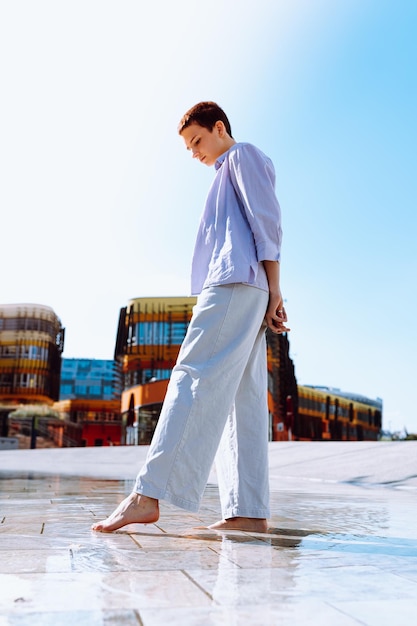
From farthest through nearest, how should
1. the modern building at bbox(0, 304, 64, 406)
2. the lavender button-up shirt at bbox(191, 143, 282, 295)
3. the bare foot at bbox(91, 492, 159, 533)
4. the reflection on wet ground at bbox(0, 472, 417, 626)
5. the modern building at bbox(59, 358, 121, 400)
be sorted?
the modern building at bbox(59, 358, 121, 400) < the modern building at bbox(0, 304, 64, 406) < the lavender button-up shirt at bbox(191, 143, 282, 295) < the bare foot at bbox(91, 492, 159, 533) < the reflection on wet ground at bbox(0, 472, 417, 626)

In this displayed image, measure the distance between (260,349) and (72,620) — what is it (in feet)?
5.19

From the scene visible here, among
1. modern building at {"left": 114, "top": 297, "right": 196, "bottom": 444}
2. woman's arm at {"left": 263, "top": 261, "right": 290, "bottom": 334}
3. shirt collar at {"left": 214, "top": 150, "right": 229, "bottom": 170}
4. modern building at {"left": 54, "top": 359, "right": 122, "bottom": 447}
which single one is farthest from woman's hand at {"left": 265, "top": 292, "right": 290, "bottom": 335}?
modern building at {"left": 54, "top": 359, "right": 122, "bottom": 447}

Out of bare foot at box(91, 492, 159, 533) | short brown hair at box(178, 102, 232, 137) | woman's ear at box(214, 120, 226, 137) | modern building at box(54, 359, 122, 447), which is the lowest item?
bare foot at box(91, 492, 159, 533)

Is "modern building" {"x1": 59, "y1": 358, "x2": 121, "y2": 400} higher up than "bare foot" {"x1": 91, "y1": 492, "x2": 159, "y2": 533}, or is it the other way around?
"modern building" {"x1": 59, "y1": 358, "x2": 121, "y2": 400}

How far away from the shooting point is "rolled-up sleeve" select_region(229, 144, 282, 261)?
2.43 m

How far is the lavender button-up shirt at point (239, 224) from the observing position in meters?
2.41

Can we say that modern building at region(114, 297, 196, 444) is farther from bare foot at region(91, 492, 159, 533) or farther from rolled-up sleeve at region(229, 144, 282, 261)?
bare foot at region(91, 492, 159, 533)

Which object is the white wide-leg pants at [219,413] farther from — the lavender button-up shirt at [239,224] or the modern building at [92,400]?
the modern building at [92,400]

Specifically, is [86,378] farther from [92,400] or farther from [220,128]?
[220,128]

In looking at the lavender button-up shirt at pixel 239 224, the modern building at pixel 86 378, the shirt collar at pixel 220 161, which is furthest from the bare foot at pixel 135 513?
the modern building at pixel 86 378

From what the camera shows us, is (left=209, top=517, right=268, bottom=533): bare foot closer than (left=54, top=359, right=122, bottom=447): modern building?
Yes

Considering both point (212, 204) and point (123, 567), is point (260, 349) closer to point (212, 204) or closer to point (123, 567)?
point (212, 204)

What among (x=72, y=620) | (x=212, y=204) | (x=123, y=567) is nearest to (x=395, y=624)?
(x=72, y=620)

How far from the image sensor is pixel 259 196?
248 cm
